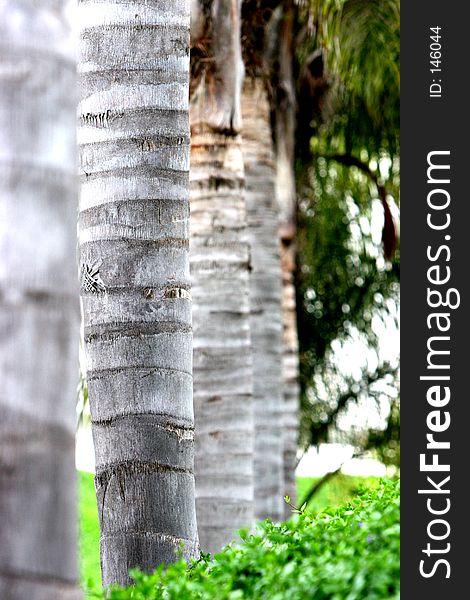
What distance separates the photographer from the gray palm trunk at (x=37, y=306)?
281 cm

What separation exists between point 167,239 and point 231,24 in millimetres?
3291

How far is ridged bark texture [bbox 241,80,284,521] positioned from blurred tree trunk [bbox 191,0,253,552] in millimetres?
2631

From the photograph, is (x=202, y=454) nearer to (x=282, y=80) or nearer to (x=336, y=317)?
(x=282, y=80)

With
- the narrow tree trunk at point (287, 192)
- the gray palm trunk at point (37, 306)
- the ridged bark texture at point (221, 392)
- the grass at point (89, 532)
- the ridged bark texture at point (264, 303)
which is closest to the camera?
the gray palm trunk at point (37, 306)

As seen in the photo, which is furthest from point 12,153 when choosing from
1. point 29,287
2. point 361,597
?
point 361,597

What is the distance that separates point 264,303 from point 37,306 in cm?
700

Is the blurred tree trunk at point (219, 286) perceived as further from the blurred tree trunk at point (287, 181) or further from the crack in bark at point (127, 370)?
the blurred tree trunk at point (287, 181)

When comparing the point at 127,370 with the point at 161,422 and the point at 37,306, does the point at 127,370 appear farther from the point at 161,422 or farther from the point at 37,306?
the point at 37,306

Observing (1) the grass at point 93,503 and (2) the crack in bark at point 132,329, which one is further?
(1) the grass at point 93,503

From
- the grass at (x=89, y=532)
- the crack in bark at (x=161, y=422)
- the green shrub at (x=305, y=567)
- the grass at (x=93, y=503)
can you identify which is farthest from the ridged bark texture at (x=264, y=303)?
the grass at (x=89, y=532)

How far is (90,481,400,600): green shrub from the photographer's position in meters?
2.90

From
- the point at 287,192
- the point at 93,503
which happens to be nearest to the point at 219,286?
the point at 287,192

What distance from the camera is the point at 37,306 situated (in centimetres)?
290

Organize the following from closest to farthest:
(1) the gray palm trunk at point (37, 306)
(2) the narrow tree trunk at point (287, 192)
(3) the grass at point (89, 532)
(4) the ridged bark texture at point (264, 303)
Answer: (1) the gray palm trunk at point (37, 306), (4) the ridged bark texture at point (264, 303), (2) the narrow tree trunk at point (287, 192), (3) the grass at point (89, 532)
